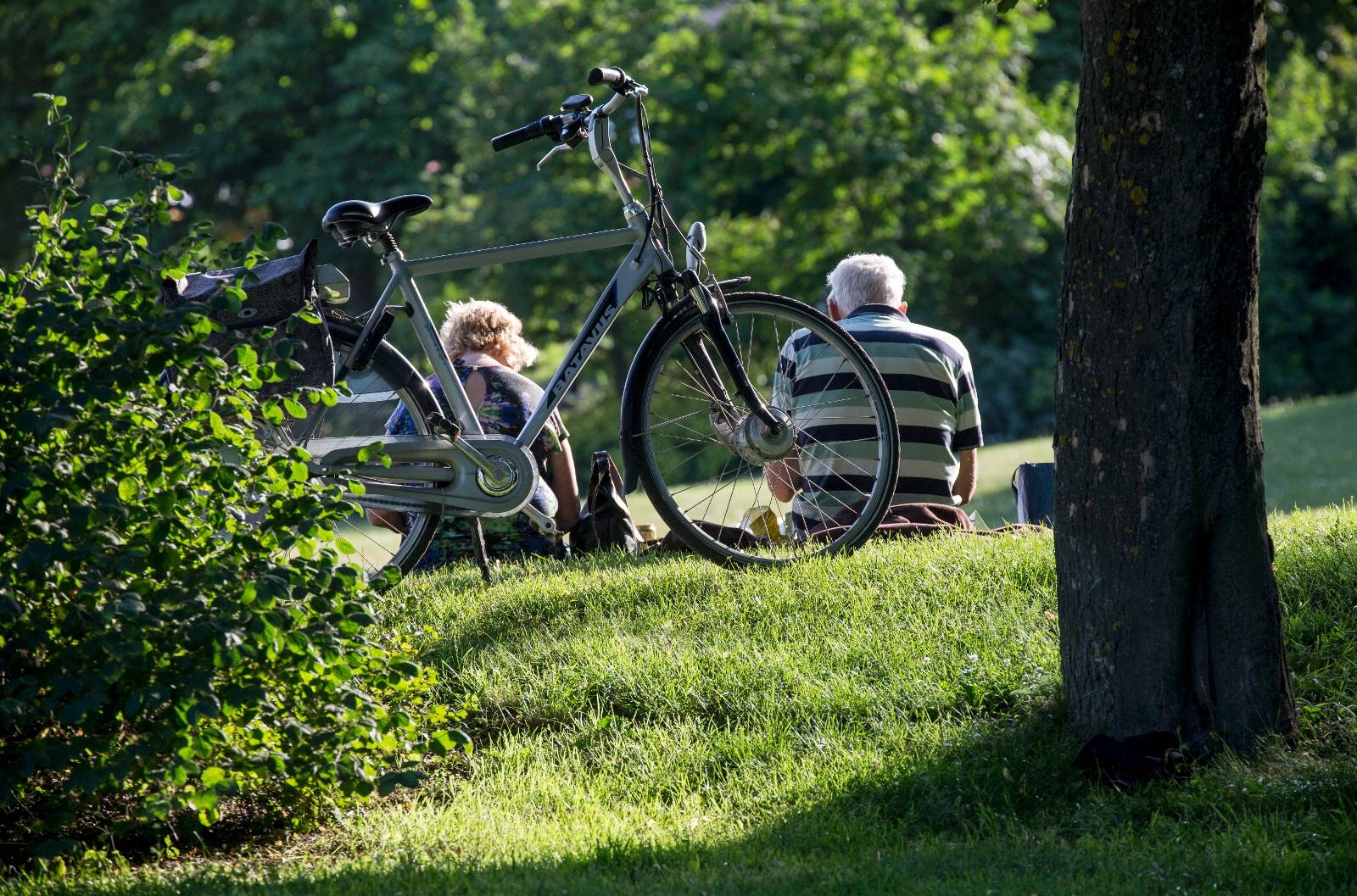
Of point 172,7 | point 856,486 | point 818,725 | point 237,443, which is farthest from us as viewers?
point 172,7

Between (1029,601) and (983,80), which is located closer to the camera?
(1029,601)

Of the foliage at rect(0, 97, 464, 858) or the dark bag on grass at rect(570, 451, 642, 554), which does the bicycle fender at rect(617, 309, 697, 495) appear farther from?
the foliage at rect(0, 97, 464, 858)

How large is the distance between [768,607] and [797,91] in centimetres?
1204

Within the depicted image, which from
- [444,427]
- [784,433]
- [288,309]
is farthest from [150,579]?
[784,433]

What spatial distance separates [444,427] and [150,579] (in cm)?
157

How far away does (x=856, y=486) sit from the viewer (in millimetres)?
5469

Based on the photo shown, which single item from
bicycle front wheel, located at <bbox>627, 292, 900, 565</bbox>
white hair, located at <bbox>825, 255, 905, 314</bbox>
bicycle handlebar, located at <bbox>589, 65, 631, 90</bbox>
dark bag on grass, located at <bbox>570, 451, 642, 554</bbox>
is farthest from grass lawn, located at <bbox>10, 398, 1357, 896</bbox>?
bicycle handlebar, located at <bbox>589, 65, 631, 90</bbox>

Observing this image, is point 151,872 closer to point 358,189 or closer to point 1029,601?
point 1029,601

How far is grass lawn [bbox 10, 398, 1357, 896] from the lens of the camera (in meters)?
3.35

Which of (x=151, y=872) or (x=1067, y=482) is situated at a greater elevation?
(x=1067, y=482)

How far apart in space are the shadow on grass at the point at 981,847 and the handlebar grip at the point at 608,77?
2414 millimetres

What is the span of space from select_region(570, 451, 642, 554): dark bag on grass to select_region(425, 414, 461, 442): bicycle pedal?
1.18 meters

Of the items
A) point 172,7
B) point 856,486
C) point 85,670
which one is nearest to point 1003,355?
point 172,7

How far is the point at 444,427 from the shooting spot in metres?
4.99
